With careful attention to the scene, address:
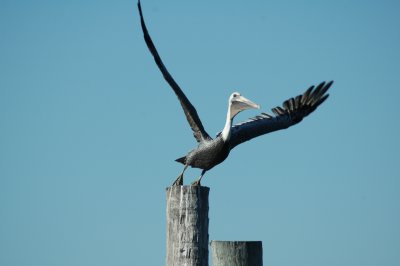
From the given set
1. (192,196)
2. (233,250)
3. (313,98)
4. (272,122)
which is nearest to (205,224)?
(192,196)

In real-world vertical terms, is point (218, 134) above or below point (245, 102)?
below

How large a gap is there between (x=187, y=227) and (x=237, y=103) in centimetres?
317

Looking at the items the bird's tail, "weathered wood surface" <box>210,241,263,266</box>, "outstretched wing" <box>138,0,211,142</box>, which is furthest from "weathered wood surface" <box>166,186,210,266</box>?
the bird's tail

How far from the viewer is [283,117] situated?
1076 centimetres

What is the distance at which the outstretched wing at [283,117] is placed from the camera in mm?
9435

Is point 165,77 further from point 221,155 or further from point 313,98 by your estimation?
point 313,98

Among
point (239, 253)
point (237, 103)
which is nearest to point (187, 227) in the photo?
point (239, 253)

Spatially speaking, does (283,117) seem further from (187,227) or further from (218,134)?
(187,227)

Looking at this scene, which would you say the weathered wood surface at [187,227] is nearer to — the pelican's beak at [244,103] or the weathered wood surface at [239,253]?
the weathered wood surface at [239,253]

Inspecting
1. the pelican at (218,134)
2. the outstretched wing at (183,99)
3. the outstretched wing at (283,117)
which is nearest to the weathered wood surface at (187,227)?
the pelican at (218,134)

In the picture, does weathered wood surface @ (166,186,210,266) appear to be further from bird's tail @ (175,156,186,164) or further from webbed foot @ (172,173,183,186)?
bird's tail @ (175,156,186,164)

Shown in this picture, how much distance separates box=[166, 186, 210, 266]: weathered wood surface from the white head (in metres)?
2.79

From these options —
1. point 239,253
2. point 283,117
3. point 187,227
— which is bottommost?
point 239,253

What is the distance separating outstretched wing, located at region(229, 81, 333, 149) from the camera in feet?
31.0
